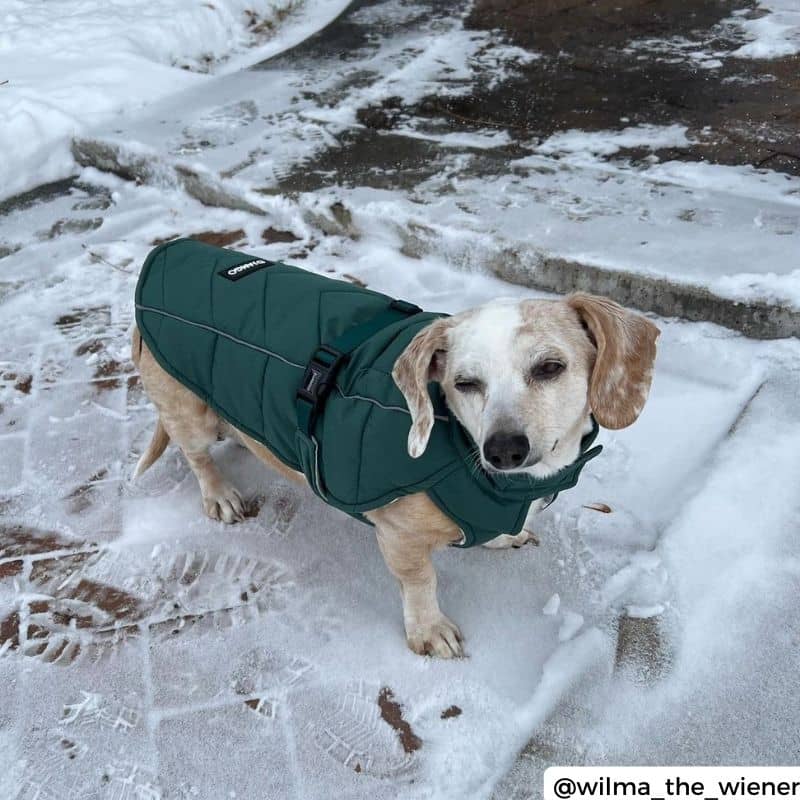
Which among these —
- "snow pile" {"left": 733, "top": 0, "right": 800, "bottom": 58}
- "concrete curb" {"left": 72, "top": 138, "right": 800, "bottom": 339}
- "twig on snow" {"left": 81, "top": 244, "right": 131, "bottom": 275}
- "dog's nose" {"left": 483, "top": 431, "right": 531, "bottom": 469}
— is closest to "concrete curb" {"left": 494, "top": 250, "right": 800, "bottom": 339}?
"concrete curb" {"left": 72, "top": 138, "right": 800, "bottom": 339}

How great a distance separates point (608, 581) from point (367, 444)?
107cm

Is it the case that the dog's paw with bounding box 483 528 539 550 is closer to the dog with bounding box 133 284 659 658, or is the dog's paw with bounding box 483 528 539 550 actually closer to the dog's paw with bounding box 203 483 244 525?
the dog with bounding box 133 284 659 658

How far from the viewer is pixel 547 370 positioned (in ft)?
6.50

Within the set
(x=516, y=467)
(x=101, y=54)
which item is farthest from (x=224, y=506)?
(x=101, y=54)

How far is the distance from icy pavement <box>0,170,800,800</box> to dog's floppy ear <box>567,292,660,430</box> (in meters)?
0.85

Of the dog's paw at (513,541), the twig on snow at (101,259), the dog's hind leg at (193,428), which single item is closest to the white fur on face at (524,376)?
the dog's paw at (513,541)

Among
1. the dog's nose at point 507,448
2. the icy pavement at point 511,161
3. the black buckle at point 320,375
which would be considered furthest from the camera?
the icy pavement at point 511,161

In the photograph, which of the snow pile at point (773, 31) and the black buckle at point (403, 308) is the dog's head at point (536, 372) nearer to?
the black buckle at point (403, 308)

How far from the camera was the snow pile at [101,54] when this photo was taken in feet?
18.5

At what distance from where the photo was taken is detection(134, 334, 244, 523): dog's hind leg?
276 centimetres

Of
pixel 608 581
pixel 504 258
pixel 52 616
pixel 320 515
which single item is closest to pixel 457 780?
pixel 608 581

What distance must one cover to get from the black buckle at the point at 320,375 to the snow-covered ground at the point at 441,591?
83cm

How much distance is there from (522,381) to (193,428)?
1473 millimetres

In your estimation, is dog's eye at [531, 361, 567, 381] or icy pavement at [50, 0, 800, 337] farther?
icy pavement at [50, 0, 800, 337]
